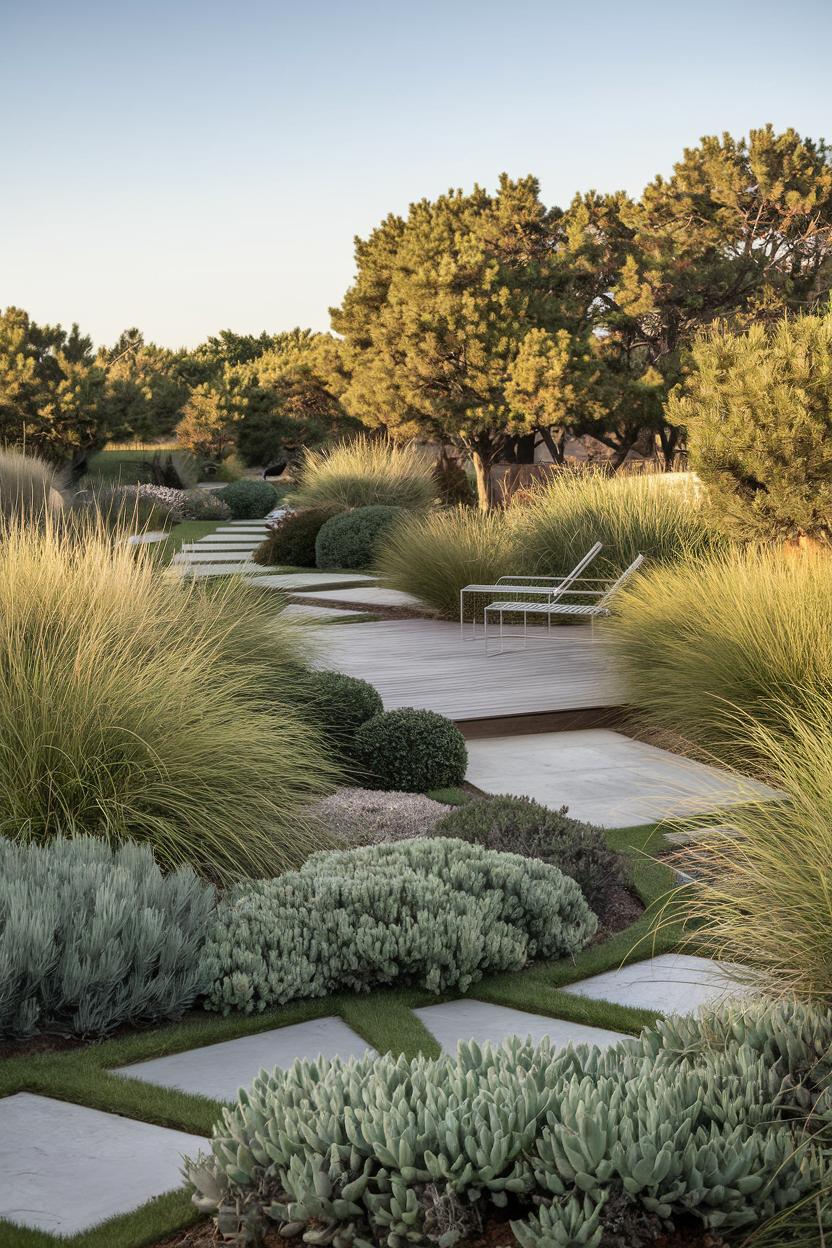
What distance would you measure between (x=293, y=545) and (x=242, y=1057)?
15.2 meters

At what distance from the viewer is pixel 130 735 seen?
4383 millimetres

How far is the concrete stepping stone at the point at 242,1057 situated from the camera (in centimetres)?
292

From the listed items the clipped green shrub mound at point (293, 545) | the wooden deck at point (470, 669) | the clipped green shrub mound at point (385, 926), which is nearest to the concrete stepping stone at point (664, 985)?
the clipped green shrub mound at point (385, 926)

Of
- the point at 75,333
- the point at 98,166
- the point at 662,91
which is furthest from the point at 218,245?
the point at 75,333

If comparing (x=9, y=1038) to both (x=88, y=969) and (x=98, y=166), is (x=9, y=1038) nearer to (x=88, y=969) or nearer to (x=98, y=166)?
(x=88, y=969)

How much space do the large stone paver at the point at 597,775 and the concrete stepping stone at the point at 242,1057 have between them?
2352 millimetres

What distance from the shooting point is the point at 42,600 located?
5.27 meters

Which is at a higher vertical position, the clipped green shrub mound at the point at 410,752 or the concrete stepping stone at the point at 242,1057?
the clipped green shrub mound at the point at 410,752

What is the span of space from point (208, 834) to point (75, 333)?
3266 centimetres

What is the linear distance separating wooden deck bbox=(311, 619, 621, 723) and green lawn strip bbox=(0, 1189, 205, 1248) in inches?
201

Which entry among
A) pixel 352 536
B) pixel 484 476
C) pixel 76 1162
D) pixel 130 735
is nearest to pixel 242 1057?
pixel 76 1162

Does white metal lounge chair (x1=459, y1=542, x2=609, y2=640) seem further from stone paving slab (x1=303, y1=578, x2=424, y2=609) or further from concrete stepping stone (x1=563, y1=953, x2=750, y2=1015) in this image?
concrete stepping stone (x1=563, y1=953, x2=750, y2=1015)

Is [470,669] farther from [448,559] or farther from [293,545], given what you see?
[293,545]

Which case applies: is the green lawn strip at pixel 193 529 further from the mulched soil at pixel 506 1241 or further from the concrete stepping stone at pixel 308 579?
the mulched soil at pixel 506 1241
